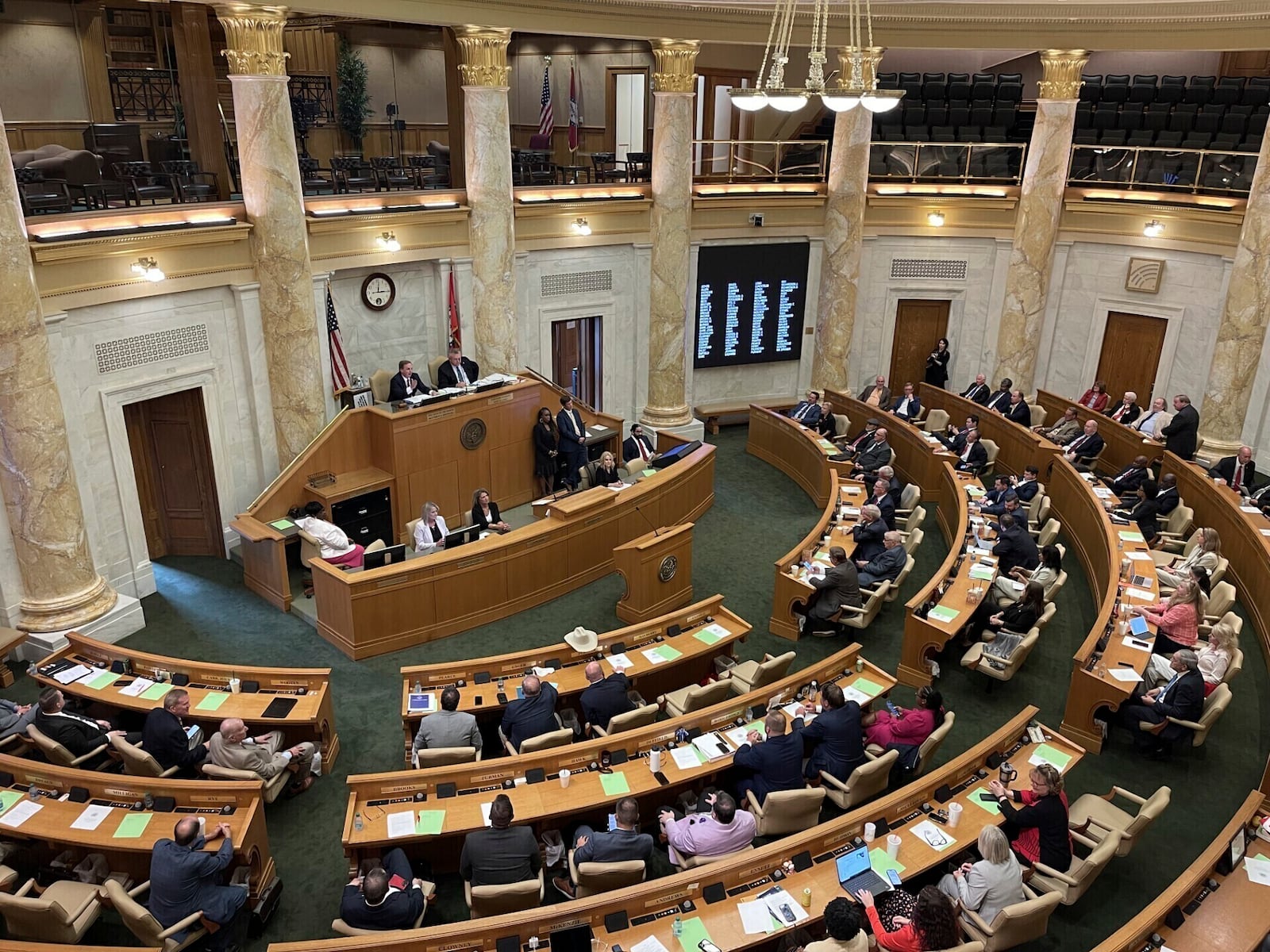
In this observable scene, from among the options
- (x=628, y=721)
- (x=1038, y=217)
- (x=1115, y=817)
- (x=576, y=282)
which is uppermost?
(x=1038, y=217)

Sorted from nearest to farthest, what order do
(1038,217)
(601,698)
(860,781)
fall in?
1. (860,781)
2. (601,698)
3. (1038,217)

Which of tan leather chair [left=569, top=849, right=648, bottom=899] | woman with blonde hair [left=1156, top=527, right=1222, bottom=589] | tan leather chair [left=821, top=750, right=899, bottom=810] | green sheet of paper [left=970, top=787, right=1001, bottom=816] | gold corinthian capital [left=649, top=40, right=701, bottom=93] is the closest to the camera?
tan leather chair [left=569, top=849, right=648, bottom=899]

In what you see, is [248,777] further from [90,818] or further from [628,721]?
[628,721]

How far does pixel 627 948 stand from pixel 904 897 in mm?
1637

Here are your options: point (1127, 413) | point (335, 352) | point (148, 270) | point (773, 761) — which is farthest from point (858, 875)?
point (1127, 413)

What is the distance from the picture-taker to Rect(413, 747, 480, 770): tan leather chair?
270 inches

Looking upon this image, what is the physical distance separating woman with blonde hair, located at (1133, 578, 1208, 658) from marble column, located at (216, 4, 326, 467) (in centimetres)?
959

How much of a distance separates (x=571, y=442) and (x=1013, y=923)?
8829mm

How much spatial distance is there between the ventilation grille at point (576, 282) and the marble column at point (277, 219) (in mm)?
4012

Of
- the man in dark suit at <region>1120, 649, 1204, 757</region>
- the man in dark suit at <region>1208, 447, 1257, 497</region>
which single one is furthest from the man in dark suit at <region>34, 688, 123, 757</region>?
the man in dark suit at <region>1208, 447, 1257, 497</region>

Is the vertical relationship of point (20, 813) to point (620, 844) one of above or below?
below

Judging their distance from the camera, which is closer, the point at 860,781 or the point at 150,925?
the point at 150,925

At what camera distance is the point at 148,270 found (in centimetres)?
1024

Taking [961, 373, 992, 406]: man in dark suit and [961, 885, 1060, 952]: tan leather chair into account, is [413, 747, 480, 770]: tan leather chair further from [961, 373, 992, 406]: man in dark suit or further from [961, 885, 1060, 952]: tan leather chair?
[961, 373, 992, 406]: man in dark suit
